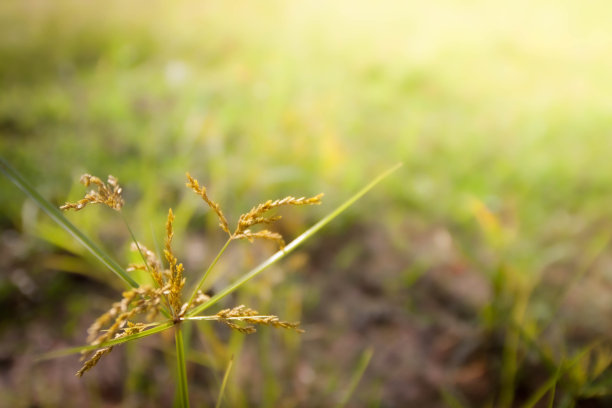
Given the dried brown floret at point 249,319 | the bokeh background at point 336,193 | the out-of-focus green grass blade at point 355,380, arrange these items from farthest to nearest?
the bokeh background at point 336,193, the out-of-focus green grass blade at point 355,380, the dried brown floret at point 249,319

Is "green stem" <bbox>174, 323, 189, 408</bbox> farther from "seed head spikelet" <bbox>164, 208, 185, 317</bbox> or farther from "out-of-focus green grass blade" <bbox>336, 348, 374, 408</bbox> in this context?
"out-of-focus green grass blade" <bbox>336, 348, 374, 408</bbox>

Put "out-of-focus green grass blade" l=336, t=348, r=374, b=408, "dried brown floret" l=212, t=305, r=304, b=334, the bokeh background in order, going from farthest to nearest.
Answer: the bokeh background → "out-of-focus green grass blade" l=336, t=348, r=374, b=408 → "dried brown floret" l=212, t=305, r=304, b=334

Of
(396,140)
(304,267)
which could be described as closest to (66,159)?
(304,267)

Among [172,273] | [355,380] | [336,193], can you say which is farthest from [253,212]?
[336,193]

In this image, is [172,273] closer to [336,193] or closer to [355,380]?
[355,380]

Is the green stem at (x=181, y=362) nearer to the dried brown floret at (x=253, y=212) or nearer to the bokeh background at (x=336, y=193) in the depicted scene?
the dried brown floret at (x=253, y=212)

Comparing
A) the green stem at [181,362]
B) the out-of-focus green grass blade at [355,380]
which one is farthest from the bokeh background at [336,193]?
the green stem at [181,362]

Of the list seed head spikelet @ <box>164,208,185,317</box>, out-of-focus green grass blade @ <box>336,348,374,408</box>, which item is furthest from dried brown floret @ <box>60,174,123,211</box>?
out-of-focus green grass blade @ <box>336,348,374,408</box>

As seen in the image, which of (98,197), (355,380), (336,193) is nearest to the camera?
(98,197)

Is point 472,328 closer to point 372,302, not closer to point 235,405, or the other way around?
point 372,302
